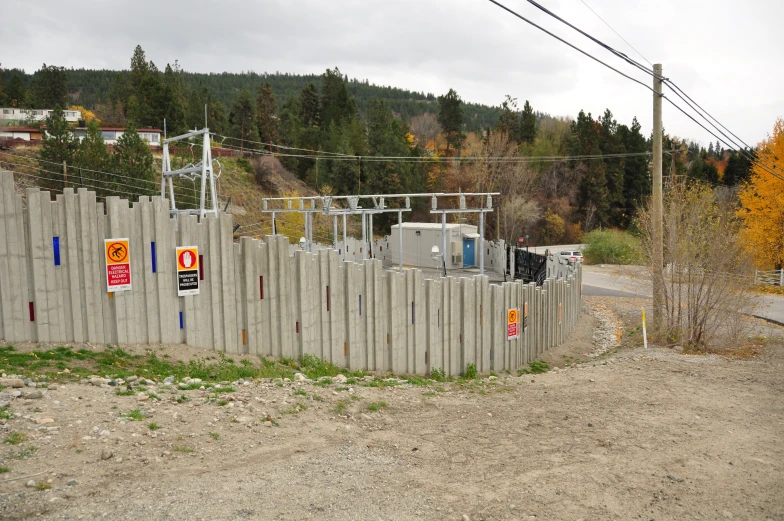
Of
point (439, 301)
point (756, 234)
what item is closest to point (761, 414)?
point (439, 301)

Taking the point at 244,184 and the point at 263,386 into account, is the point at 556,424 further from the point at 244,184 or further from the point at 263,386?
the point at 244,184

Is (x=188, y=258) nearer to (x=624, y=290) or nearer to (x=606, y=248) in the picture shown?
(x=624, y=290)

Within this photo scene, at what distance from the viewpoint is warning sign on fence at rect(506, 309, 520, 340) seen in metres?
15.2

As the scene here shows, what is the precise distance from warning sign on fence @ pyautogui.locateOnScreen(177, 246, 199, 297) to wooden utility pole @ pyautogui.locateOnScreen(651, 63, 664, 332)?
38.0ft

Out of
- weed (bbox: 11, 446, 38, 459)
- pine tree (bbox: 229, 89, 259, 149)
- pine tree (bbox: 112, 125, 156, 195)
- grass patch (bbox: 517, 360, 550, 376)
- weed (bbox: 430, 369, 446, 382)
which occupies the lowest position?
grass patch (bbox: 517, 360, 550, 376)

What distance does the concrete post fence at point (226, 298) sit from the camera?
10141 millimetres

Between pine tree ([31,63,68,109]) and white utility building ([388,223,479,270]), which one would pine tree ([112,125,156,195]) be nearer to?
white utility building ([388,223,479,270])

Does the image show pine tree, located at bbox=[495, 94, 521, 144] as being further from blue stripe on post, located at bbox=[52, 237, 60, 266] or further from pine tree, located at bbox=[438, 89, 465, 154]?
blue stripe on post, located at bbox=[52, 237, 60, 266]

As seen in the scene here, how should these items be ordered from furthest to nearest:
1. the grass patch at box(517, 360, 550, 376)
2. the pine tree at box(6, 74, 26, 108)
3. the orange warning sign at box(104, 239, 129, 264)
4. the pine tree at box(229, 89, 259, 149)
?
the pine tree at box(6, 74, 26, 108), the pine tree at box(229, 89, 259, 149), the grass patch at box(517, 360, 550, 376), the orange warning sign at box(104, 239, 129, 264)

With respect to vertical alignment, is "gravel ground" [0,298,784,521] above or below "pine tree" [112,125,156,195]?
below

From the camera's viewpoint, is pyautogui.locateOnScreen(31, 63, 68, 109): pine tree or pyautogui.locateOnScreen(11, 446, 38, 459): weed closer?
pyautogui.locateOnScreen(11, 446, 38, 459): weed

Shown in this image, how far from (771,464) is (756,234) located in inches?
1299

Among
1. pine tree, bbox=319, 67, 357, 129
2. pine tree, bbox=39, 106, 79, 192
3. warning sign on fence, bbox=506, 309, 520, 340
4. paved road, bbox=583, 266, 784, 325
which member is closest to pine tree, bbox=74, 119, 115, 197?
pine tree, bbox=39, 106, 79, 192

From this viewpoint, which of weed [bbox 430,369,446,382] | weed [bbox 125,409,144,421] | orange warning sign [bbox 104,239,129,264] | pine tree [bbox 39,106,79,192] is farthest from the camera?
pine tree [bbox 39,106,79,192]
